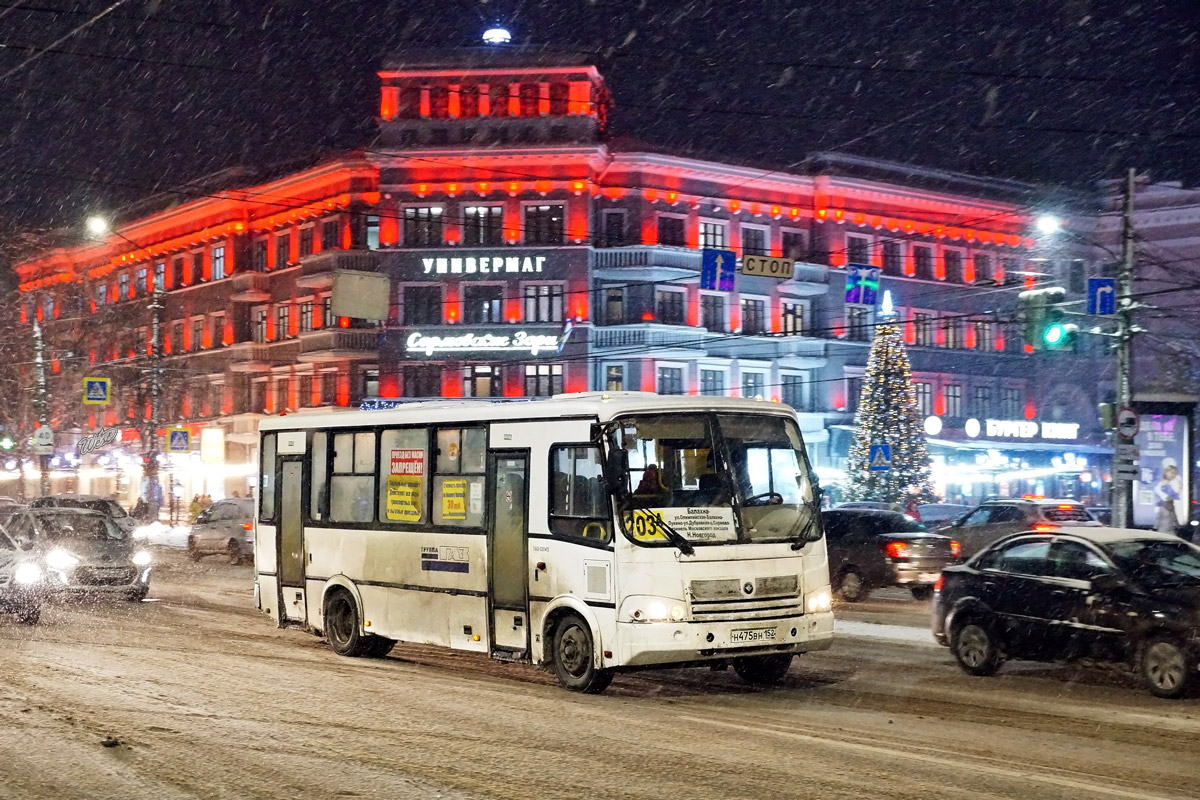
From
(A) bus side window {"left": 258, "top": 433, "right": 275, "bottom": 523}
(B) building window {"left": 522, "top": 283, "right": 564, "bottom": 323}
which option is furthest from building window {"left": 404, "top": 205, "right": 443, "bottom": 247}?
(A) bus side window {"left": 258, "top": 433, "right": 275, "bottom": 523}

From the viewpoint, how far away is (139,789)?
26.1ft

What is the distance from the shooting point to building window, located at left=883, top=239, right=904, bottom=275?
6431cm

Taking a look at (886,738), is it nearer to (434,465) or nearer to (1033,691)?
(1033,691)

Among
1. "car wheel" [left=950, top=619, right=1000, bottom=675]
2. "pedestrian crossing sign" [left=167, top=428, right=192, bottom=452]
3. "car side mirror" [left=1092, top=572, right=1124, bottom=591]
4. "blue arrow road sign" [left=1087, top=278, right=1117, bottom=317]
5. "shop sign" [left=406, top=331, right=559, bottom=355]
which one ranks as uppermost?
"shop sign" [left=406, top=331, right=559, bottom=355]

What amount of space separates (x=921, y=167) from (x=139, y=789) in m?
61.7

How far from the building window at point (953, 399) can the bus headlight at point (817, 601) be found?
54935mm

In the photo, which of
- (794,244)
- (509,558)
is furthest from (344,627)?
(794,244)

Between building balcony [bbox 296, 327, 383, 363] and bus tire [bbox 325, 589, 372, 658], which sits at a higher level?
building balcony [bbox 296, 327, 383, 363]

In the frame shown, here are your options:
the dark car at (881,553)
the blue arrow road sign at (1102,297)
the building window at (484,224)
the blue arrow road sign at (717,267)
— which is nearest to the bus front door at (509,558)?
the dark car at (881,553)

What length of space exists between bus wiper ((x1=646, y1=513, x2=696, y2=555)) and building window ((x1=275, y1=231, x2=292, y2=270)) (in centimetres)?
5561

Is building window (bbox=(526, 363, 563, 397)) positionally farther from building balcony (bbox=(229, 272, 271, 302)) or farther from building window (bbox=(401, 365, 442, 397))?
building balcony (bbox=(229, 272, 271, 302))

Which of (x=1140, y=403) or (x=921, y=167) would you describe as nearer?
(x=1140, y=403)

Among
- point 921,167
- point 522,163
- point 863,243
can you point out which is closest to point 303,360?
point 522,163

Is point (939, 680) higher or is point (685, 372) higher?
point (685, 372)
